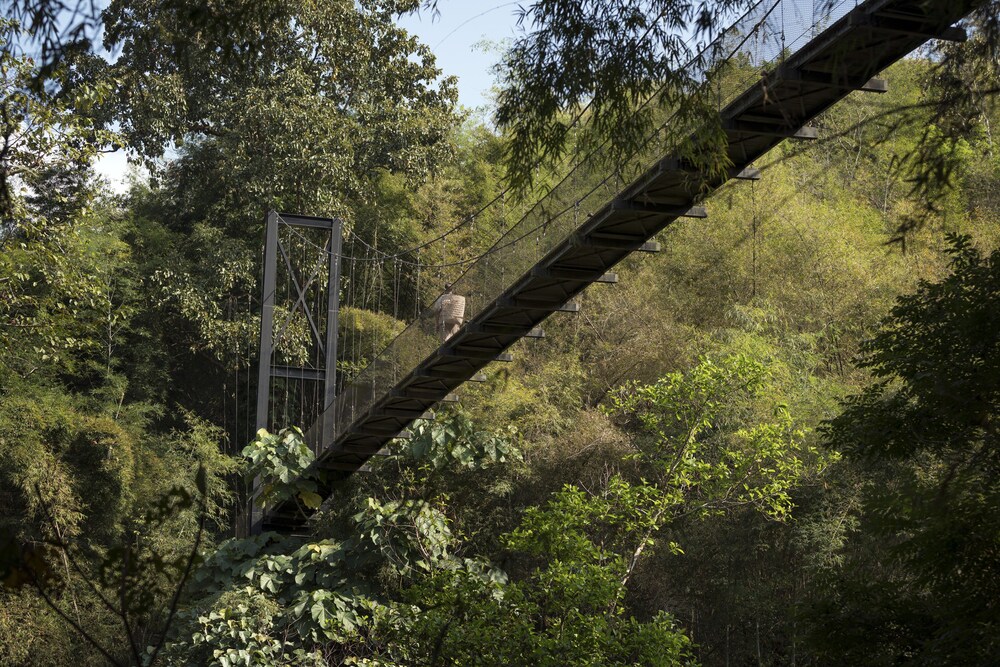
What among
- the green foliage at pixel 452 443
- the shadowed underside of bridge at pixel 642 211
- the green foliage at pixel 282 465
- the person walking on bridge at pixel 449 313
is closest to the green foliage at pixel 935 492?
the shadowed underside of bridge at pixel 642 211

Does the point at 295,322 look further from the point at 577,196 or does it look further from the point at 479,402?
the point at 577,196

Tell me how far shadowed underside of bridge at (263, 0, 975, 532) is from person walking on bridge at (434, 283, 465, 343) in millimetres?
163

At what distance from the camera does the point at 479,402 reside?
1551 centimetres

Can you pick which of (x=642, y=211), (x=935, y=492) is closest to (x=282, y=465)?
(x=642, y=211)

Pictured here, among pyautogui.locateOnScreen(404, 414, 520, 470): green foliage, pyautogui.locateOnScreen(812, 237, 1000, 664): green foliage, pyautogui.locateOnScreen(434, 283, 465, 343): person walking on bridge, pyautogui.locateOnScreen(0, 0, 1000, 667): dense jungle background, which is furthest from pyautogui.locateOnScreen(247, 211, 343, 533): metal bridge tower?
pyautogui.locateOnScreen(812, 237, 1000, 664): green foliage

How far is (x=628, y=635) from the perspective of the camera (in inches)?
392

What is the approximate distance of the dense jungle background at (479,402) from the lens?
26.1ft

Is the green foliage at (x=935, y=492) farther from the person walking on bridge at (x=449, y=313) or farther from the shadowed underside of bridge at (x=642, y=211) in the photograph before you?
the person walking on bridge at (x=449, y=313)

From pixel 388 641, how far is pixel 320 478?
6.77 ft

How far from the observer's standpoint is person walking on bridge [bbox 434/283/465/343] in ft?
33.4

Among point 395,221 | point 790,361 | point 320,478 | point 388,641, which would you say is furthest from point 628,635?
point 395,221

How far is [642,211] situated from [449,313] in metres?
2.57

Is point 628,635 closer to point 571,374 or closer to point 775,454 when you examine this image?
point 775,454

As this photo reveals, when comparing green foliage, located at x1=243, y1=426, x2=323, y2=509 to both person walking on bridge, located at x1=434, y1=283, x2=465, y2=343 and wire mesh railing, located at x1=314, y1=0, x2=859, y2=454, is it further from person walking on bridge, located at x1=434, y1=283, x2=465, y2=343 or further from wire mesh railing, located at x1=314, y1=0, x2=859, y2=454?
person walking on bridge, located at x1=434, y1=283, x2=465, y2=343
